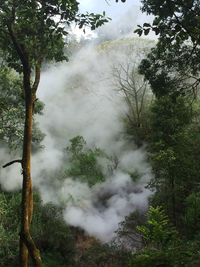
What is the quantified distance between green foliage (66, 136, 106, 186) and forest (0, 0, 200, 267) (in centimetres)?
5

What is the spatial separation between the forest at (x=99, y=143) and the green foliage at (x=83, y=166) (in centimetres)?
5

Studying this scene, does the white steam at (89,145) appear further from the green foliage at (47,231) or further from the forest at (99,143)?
the green foliage at (47,231)

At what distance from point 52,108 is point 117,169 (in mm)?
7258

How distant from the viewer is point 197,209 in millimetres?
13523

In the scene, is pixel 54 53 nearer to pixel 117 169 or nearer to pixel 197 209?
pixel 197 209

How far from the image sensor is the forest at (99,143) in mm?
5035

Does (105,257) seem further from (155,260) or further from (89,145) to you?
(89,145)

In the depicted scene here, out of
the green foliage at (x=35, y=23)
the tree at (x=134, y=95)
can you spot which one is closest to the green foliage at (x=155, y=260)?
the green foliage at (x=35, y=23)

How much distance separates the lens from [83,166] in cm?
2050

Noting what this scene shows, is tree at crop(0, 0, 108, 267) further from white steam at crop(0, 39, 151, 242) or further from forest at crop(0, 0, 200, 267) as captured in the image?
white steam at crop(0, 39, 151, 242)

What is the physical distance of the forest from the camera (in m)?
5.04

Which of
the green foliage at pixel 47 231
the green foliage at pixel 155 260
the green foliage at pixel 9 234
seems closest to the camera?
the green foliage at pixel 155 260

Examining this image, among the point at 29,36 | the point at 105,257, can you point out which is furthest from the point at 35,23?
the point at 105,257

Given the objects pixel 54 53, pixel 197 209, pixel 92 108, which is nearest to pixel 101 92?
pixel 92 108
